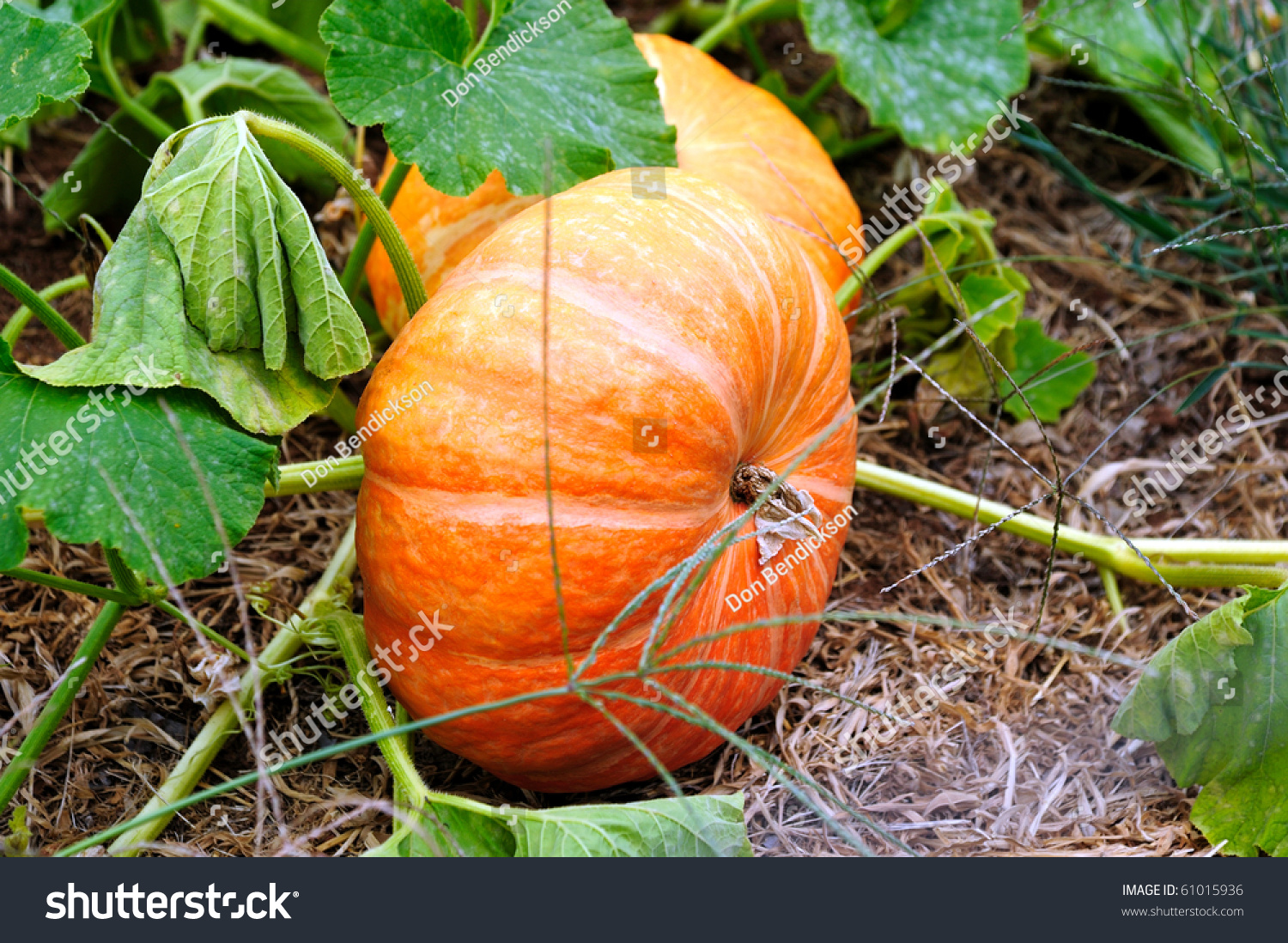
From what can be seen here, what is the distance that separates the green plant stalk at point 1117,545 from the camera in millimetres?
1720

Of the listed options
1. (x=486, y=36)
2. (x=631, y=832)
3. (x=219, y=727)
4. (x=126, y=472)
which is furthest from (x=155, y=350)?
(x=631, y=832)

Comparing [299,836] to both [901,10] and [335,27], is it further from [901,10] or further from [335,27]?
[901,10]

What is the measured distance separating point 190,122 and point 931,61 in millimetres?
1368

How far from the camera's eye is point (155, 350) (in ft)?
4.18

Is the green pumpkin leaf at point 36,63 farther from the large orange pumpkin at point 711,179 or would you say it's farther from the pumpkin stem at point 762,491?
the pumpkin stem at point 762,491

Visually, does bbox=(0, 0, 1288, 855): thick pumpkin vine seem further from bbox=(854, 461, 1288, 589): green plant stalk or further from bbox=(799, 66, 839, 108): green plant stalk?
bbox=(799, 66, 839, 108): green plant stalk

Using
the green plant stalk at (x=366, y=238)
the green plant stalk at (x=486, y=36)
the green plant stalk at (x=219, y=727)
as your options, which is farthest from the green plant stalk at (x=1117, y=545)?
the green plant stalk at (x=486, y=36)

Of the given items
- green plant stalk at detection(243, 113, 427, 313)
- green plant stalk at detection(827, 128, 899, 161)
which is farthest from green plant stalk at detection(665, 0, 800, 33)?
green plant stalk at detection(243, 113, 427, 313)

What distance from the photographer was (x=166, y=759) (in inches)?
61.4

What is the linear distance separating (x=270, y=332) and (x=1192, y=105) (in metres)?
1.67

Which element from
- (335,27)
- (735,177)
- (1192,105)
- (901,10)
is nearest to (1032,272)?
(1192,105)

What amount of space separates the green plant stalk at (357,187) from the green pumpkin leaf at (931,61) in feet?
2.95

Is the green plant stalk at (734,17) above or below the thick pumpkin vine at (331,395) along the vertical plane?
above

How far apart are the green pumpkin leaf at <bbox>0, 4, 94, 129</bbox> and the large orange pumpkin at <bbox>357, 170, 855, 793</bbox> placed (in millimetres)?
504
